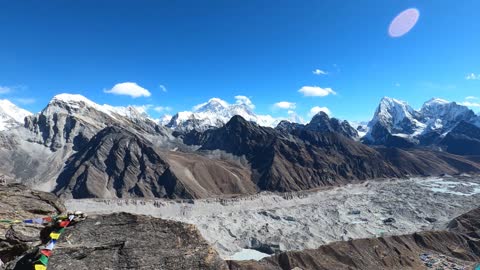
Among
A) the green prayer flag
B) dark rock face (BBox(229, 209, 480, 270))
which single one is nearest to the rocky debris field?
dark rock face (BBox(229, 209, 480, 270))

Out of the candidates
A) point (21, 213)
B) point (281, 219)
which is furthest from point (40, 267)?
point (281, 219)

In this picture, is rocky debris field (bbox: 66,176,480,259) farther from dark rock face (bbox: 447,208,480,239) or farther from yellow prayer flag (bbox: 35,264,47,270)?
yellow prayer flag (bbox: 35,264,47,270)

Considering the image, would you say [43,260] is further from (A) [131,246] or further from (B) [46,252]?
(A) [131,246]

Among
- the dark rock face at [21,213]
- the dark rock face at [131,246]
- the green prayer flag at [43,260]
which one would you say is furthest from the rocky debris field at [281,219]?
the green prayer flag at [43,260]

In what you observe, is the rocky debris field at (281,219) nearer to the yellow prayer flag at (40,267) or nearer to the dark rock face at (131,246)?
the dark rock face at (131,246)

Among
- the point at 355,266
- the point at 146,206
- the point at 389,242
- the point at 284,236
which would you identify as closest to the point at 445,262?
the point at 389,242
